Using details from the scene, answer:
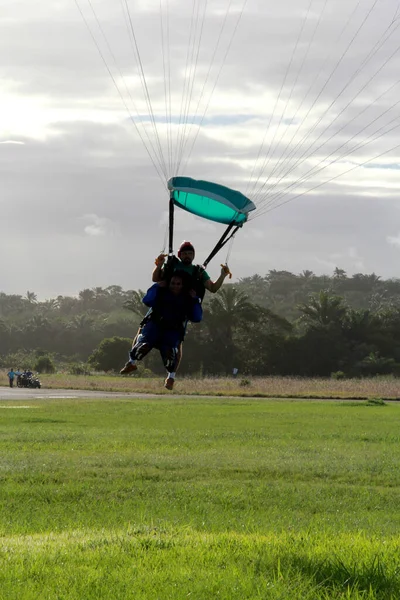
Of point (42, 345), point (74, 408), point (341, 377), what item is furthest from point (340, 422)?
point (42, 345)

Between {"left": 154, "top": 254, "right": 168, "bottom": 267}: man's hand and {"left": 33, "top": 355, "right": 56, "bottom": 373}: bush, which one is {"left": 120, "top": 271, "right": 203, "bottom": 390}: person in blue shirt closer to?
{"left": 154, "top": 254, "right": 168, "bottom": 267}: man's hand

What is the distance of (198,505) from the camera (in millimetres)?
23156

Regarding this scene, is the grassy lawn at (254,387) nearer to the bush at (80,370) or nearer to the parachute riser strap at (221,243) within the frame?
the bush at (80,370)

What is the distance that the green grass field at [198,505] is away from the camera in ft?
37.4

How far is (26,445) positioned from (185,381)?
60.5 meters

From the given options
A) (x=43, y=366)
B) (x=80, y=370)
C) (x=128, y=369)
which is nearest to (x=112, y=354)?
(x=80, y=370)

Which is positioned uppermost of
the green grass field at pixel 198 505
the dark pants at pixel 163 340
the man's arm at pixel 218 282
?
the man's arm at pixel 218 282

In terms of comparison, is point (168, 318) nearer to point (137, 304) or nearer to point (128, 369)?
point (128, 369)

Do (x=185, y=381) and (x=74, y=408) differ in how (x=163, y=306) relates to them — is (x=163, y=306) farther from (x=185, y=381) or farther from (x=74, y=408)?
(x=185, y=381)

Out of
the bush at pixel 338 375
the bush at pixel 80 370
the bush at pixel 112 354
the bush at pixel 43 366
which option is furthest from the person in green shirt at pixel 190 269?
the bush at pixel 43 366

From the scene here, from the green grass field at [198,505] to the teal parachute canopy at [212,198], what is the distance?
232 inches

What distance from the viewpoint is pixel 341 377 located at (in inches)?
4272

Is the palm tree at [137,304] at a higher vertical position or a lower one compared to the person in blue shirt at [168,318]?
higher

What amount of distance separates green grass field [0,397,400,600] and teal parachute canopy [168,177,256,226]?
5.89 metres
